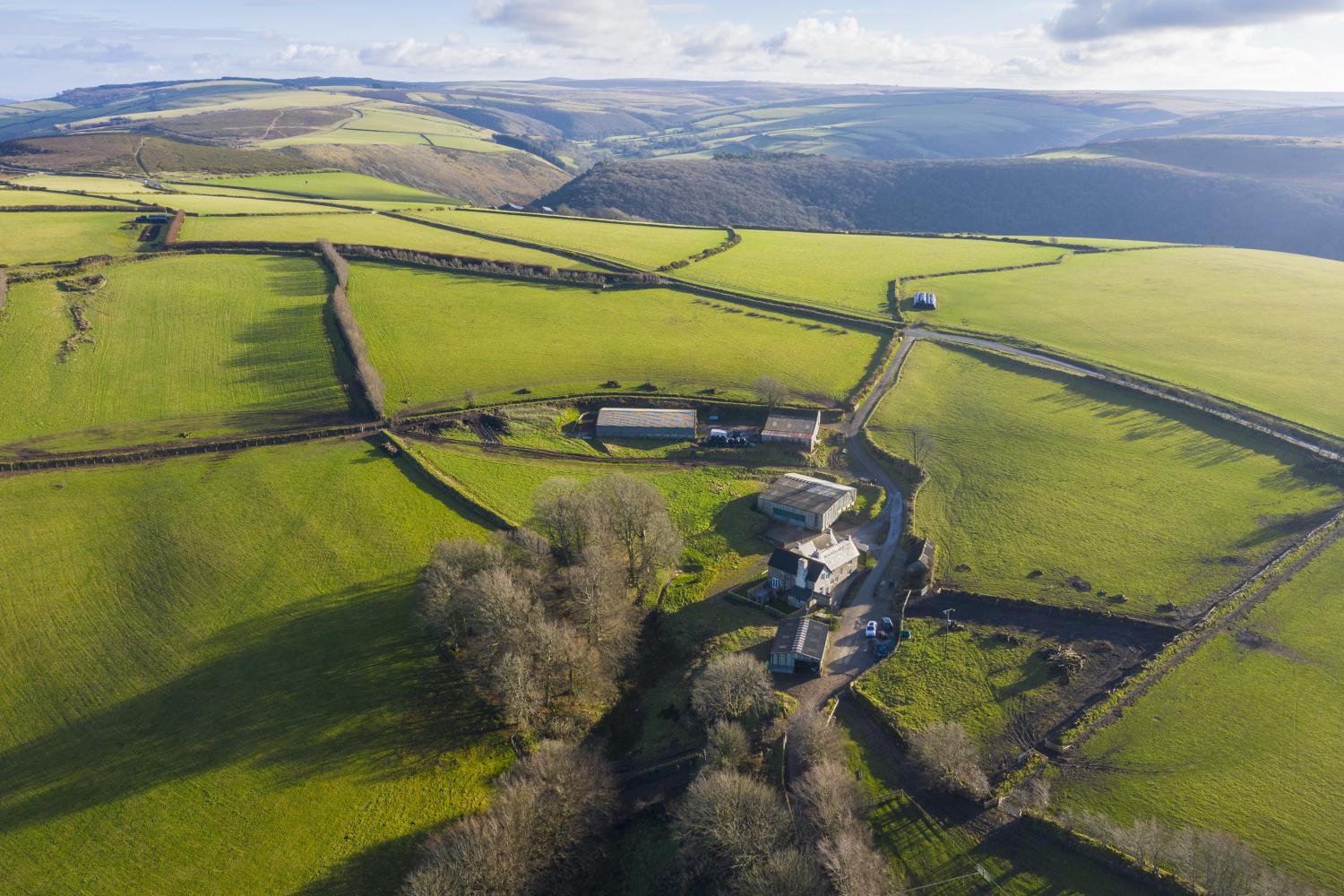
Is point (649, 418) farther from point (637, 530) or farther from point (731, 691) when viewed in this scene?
point (731, 691)


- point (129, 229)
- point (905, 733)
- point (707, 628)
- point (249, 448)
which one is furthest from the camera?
point (129, 229)

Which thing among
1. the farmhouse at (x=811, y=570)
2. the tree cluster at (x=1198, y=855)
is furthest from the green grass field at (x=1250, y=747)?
the farmhouse at (x=811, y=570)

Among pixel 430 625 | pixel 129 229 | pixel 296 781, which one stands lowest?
pixel 296 781

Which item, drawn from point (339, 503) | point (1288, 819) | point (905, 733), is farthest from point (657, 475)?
point (1288, 819)

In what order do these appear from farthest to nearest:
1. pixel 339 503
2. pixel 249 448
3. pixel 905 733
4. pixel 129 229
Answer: pixel 129 229 < pixel 249 448 < pixel 339 503 < pixel 905 733

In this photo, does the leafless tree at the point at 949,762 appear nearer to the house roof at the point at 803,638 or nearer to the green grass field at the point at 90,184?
the house roof at the point at 803,638

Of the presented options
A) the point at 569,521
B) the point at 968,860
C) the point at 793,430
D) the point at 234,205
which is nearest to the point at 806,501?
the point at 793,430

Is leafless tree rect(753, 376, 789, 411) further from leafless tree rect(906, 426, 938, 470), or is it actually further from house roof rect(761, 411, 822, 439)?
leafless tree rect(906, 426, 938, 470)

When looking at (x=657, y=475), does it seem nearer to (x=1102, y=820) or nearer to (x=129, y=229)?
(x=1102, y=820)
